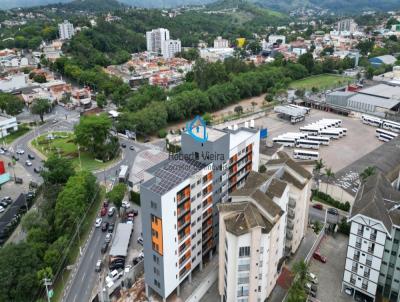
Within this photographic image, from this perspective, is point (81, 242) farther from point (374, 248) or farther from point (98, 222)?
point (374, 248)

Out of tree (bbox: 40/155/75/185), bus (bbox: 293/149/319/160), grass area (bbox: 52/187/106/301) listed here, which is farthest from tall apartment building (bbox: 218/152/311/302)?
tree (bbox: 40/155/75/185)

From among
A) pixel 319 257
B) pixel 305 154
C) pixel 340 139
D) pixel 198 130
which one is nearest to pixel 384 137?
pixel 340 139

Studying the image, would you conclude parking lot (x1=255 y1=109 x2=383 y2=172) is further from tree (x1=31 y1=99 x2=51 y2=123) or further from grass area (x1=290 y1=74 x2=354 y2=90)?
tree (x1=31 y1=99 x2=51 y2=123)

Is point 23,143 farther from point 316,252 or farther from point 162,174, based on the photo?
point 316,252

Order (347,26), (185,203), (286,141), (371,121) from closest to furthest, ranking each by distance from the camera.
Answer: (185,203)
(286,141)
(371,121)
(347,26)

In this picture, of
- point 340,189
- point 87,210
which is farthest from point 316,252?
point 87,210

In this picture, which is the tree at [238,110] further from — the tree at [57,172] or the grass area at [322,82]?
the tree at [57,172]

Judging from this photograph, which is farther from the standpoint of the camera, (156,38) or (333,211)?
(156,38)
